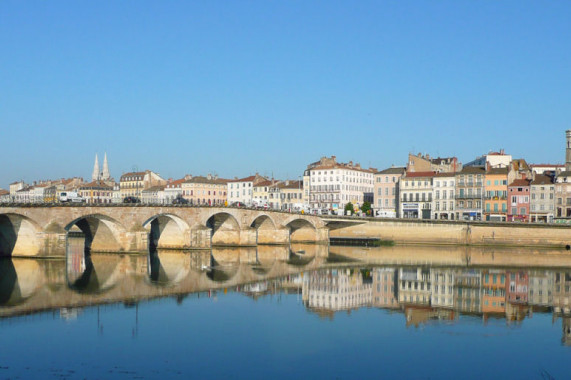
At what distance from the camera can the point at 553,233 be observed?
6475cm

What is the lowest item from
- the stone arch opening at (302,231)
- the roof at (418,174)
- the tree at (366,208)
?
Result: the stone arch opening at (302,231)

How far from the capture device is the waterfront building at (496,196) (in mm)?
74312

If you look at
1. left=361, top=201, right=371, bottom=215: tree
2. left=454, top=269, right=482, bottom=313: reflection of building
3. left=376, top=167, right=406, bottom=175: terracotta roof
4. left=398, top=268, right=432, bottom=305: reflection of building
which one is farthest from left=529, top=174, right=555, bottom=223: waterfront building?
left=398, top=268, right=432, bottom=305: reflection of building

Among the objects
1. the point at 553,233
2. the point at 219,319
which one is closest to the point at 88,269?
the point at 219,319

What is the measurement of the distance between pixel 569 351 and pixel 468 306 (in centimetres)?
863

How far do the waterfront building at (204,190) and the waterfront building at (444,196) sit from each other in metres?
40.5

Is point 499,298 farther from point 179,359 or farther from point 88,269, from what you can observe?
point 88,269

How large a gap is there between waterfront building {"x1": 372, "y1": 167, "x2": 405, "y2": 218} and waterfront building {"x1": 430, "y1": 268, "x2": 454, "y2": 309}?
39.0 metres

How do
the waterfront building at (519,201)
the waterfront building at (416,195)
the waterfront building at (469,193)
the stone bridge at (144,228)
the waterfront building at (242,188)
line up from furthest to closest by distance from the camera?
the waterfront building at (242,188)
the waterfront building at (416,195)
the waterfront building at (469,193)
the waterfront building at (519,201)
the stone bridge at (144,228)

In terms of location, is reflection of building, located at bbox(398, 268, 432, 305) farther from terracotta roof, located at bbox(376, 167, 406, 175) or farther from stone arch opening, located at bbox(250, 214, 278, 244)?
terracotta roof, located at bbox(376, 167, 406, 175)

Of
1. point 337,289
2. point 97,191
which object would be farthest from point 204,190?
point 337,289

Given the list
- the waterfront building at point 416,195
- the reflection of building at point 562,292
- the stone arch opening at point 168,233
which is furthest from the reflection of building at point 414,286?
the waterfront building at point 416,195

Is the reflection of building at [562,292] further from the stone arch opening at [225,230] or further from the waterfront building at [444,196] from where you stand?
the waterfront building at [444,196]

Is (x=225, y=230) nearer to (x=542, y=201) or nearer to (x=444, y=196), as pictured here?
(x=444, y=196)
